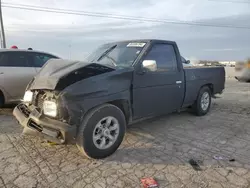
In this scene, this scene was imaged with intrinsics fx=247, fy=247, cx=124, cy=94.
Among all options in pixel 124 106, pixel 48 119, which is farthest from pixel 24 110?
pixel 124 106

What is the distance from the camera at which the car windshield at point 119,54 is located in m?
4.46

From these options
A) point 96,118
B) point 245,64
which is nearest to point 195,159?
point 96,118

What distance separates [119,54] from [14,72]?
3206 mm

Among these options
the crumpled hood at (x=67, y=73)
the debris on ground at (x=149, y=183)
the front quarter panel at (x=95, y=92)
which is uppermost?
the crumpled hood at (x=67, y=73)

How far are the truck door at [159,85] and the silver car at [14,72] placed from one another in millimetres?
3585

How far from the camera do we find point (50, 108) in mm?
3400

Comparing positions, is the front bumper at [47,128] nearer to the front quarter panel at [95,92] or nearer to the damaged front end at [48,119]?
the damaged front end at [48,119]

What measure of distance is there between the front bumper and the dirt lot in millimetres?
417

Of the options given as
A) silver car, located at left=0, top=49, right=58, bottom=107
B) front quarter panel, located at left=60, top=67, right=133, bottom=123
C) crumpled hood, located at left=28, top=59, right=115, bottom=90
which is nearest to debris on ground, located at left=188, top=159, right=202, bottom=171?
front quarter panel, located at left=60, top=67, right=133, bottom=123

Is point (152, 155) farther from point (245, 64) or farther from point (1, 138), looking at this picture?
point (245, 64)

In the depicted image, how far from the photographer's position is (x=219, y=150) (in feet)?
13.3

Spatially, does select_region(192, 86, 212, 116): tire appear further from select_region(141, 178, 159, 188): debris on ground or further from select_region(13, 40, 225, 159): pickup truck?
select_region(141, 178, 159, 188): debris on ground

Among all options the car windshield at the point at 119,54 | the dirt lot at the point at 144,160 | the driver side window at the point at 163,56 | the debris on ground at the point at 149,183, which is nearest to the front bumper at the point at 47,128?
the dirt lot at the point at 144,160

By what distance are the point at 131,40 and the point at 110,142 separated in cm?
222
